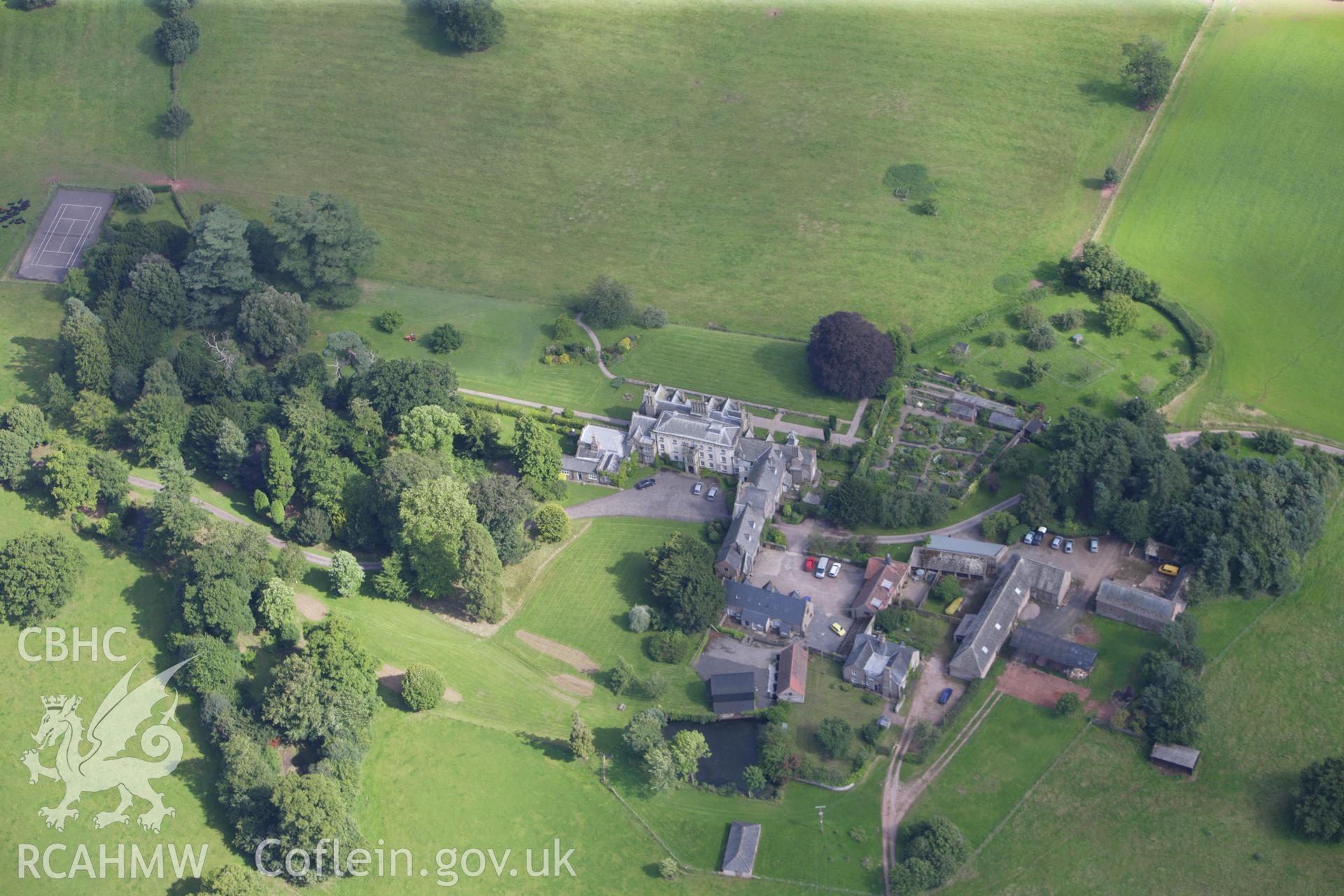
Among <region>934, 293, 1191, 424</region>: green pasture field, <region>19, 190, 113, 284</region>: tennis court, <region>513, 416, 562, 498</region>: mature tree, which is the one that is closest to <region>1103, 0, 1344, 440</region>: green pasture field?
<region>934, 293, 1191, 424</region>: green pasture field

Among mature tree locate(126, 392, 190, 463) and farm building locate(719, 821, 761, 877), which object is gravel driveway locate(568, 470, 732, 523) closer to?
farm building locate(719, 821, 761, 877)

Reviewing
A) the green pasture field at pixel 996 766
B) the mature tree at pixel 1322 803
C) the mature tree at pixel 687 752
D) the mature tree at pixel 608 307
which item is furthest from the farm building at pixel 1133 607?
the mature tree at pixel 608 307

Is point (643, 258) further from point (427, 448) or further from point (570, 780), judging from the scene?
point (570, 780)

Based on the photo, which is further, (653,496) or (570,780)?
(653,496)

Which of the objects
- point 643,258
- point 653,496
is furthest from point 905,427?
point 643,258

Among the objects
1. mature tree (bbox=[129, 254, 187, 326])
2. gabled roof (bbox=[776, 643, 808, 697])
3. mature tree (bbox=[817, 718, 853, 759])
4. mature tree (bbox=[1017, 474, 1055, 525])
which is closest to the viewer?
mature tree (bbox=[817, 718, 853, 759])

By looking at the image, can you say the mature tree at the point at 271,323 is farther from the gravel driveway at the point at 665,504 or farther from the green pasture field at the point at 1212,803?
the green pasture field at the point at 1212,803

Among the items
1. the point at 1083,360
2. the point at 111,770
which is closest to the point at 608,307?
the point at 1083,360
